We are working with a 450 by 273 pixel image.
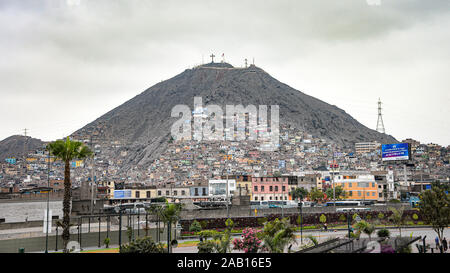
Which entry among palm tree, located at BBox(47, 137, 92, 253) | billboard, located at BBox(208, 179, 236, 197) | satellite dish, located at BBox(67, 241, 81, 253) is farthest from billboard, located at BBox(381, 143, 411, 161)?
palm tree, located at BBox(47, 137, 92, 253)

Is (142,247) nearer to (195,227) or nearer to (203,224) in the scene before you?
(195,227)

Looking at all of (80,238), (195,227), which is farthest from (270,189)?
(80,238)

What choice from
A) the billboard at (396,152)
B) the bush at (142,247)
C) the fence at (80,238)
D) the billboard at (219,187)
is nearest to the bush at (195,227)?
the fence at (80,238)

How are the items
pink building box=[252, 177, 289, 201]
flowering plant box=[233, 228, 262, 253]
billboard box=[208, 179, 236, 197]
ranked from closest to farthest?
1. flowering plant box=[233, 228, 262, 253]
2. billboard box=[208, 179, 236, 197]
3. pink building box=[252, 177, 289, 201]

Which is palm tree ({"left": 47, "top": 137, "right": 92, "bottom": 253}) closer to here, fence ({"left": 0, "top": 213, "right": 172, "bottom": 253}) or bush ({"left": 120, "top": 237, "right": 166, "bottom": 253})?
fence ({"left": 0, "top": 213, "right": 172, "bottom": 253})

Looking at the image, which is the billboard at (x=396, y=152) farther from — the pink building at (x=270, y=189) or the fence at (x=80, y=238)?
the fence at (x=80, y=238)
